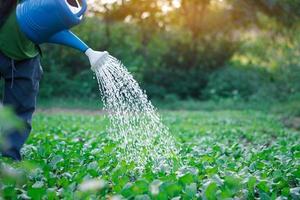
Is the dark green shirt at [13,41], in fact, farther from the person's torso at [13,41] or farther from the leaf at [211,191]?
the leaf at [211,191]

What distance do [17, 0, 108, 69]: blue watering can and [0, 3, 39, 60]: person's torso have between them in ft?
0.54

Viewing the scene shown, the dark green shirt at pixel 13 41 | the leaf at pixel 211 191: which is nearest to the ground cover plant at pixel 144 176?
the leaf at pixel 211 191

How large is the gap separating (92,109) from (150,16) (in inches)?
155

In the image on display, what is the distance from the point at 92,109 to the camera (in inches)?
470

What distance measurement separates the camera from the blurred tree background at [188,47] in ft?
43.2

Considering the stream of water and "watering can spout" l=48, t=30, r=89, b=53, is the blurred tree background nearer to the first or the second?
the stream of water

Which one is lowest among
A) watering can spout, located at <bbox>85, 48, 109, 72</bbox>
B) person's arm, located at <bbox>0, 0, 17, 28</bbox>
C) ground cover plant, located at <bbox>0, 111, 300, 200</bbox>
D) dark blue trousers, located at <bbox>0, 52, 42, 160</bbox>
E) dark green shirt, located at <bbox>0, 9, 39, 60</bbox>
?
ground cover plant, located at <bbox>0, 111, 300, 200</bbox>

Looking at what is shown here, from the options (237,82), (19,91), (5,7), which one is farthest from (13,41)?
(237,82)

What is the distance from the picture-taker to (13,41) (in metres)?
3.53

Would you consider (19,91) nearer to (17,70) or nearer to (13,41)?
(17,70)

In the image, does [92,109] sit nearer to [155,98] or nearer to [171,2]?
[155,98]

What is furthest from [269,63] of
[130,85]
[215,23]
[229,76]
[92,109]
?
[130,85]

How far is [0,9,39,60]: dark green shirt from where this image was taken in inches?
138

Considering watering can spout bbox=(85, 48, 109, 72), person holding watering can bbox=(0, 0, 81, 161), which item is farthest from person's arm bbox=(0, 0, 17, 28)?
watering can spout bbox=(85, 48, 109, 72)
